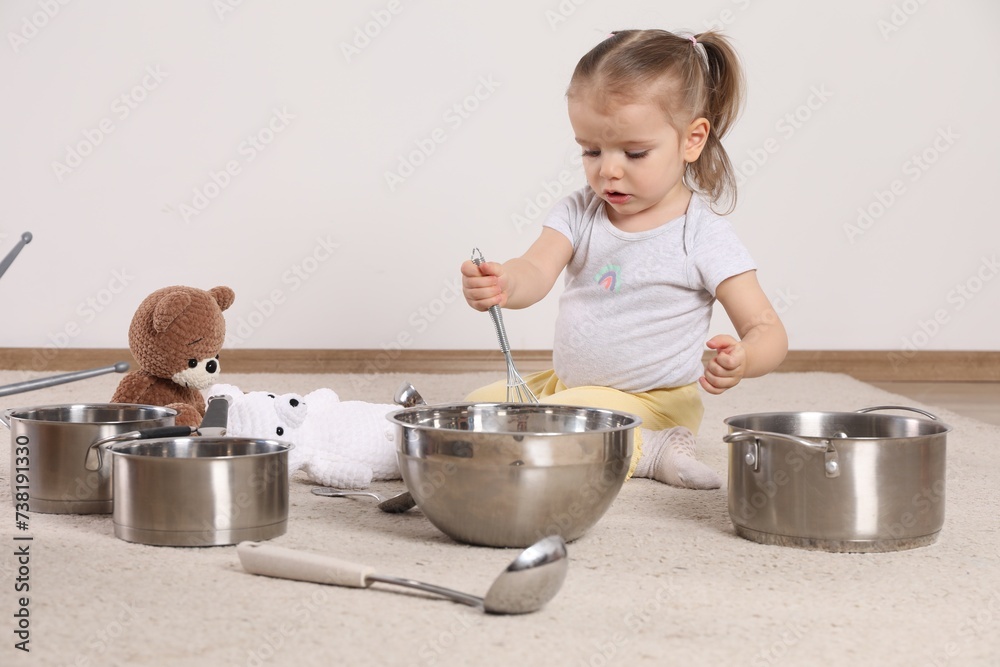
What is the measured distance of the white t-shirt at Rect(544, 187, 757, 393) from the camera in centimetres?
119

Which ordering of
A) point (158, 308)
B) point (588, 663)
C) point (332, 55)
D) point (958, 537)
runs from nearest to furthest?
point (588, 663), point (958, 537), point (158, 308), point (332, 55)

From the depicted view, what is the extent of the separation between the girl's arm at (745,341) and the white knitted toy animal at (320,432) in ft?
1.16

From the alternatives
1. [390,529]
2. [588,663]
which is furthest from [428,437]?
[588,663]

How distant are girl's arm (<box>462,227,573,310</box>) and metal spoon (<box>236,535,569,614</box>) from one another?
0.35 meters

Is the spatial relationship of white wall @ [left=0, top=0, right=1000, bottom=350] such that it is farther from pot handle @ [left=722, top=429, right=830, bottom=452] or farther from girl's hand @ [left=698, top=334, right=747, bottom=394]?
pot handle @ [left=722, top=429, right=830, bottom=452]

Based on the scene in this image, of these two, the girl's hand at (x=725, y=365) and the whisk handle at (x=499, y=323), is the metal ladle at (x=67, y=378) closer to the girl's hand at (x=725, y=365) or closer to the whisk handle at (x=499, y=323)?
the whisk handle at (x=499, y=323)

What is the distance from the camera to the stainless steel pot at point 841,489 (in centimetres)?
77

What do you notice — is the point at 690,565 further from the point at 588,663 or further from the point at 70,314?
the point at 70,314

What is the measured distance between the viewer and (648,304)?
122cm

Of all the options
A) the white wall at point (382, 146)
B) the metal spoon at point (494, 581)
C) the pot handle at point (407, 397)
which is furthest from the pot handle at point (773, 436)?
the white wall at point (382, 146)

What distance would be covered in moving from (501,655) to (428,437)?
229mm

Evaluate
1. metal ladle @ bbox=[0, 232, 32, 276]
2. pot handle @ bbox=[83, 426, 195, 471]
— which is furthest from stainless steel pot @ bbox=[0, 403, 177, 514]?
metal ladle @ bbox=[0, 232, 32, 276]

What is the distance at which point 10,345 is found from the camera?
2.00 metres

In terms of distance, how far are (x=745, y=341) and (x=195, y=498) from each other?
0.56 meters
